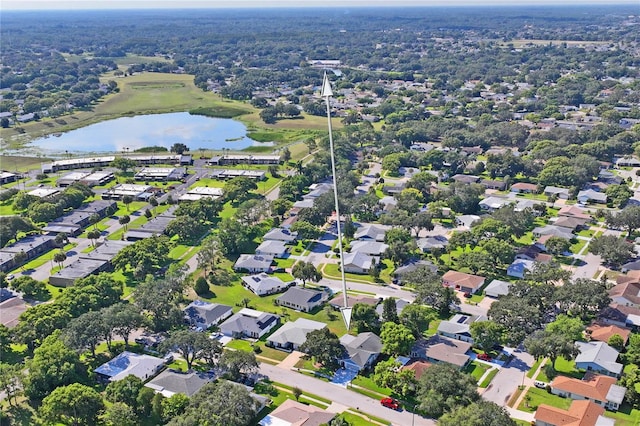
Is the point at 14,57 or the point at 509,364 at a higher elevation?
the point at 14,57

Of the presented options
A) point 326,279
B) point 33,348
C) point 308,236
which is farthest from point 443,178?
point 33,348

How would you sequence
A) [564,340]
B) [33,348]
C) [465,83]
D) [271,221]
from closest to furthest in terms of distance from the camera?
[564,340] < [33,348] < [271,221] < [465,83]

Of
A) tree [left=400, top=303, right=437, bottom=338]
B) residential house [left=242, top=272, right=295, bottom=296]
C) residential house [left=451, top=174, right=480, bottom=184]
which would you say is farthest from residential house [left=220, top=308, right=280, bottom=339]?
residential house [left=451, top=174, right=480, bottom=184]

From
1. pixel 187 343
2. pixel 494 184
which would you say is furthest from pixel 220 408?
pixel 494 184

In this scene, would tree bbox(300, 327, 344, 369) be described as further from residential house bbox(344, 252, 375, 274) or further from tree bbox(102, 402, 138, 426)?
residential house bbox(344, 252, 375, 274)

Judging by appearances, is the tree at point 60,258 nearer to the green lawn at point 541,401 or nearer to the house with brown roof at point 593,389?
the green lawn at point 541,401

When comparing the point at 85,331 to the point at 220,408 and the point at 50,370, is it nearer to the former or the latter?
the point at 50,370

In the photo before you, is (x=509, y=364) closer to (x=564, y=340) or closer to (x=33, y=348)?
(x=564, y=340)
